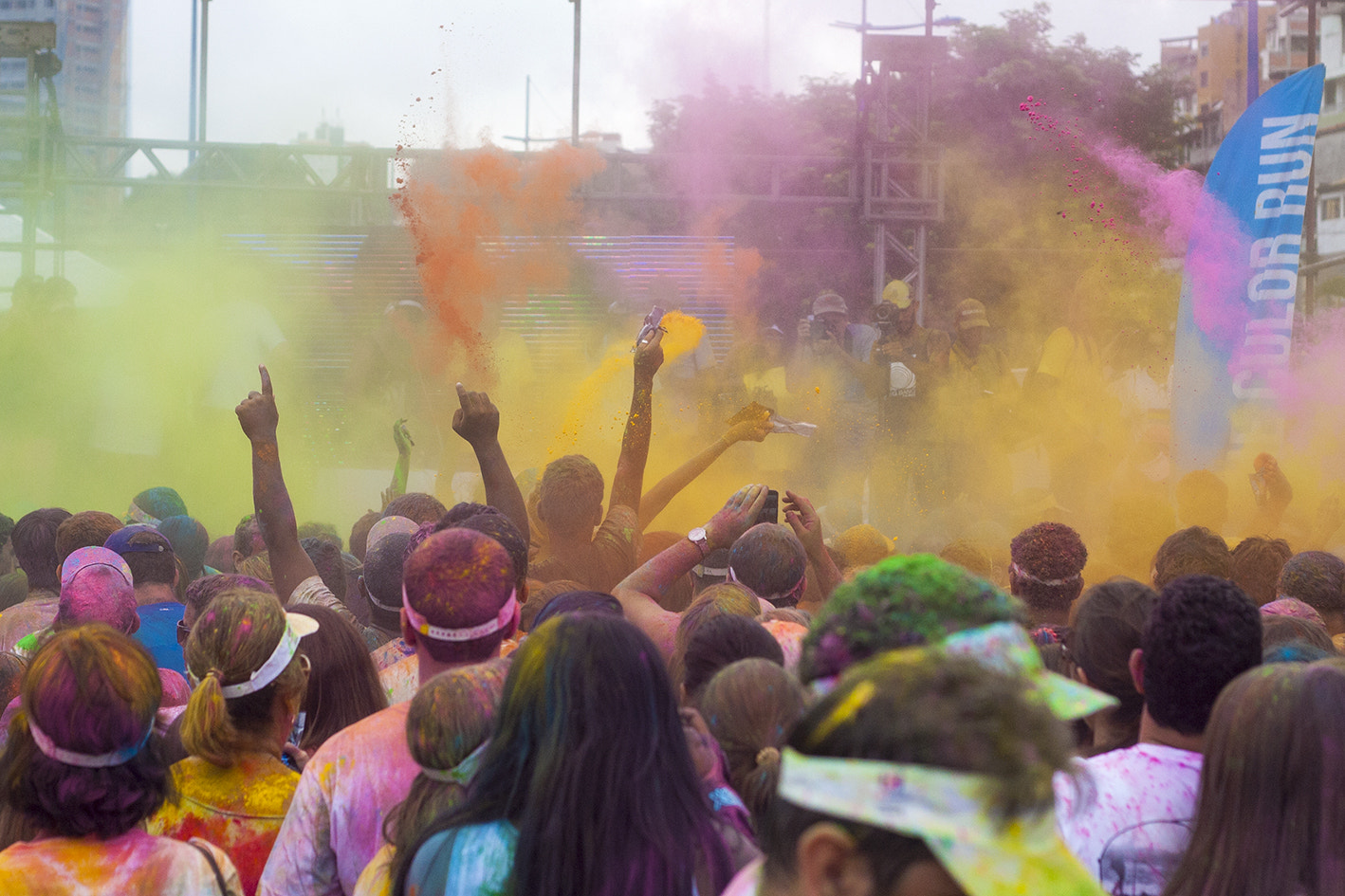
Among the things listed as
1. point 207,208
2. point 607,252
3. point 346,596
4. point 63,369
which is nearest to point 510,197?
point 607,252

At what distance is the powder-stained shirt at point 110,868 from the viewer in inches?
67.1

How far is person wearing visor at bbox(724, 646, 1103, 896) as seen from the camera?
91 centimetres

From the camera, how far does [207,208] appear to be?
12586mm

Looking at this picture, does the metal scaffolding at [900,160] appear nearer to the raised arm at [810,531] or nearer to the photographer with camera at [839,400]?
the photographer with camera at [839,400]

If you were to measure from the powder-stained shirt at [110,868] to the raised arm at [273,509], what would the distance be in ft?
6.32

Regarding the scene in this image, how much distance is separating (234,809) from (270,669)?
0.84 feet

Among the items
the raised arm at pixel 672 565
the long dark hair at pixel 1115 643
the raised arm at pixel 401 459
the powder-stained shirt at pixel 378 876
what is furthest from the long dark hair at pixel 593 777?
the raised arm at pixel 401 459

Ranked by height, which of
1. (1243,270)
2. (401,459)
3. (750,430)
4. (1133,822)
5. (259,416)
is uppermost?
(1243,270)

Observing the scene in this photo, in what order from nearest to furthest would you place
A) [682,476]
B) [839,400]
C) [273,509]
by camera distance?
[273,509] → [682,476] → [839,400]

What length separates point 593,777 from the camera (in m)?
1.48

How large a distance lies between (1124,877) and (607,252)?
11.6 metres

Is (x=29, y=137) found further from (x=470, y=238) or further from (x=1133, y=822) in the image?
(x=1133, y=822)

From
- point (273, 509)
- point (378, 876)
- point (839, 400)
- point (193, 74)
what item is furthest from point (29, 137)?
point (378, 876)

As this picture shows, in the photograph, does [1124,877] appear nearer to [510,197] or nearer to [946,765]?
[946,765]
